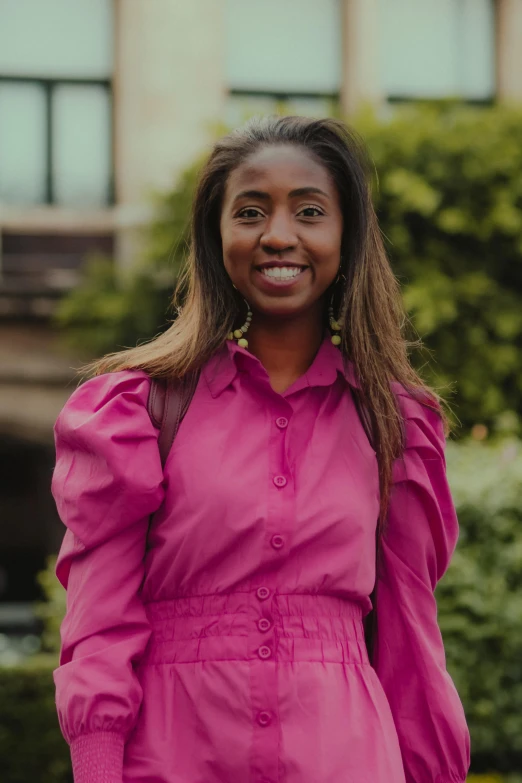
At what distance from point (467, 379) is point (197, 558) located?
735cm

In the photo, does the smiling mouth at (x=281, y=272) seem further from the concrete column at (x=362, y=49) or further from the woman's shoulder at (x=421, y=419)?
the concrete column at (x=362, y=49)

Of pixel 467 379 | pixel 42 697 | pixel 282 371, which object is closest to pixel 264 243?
pixel 282 371

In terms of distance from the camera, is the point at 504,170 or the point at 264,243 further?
the point at 504,170

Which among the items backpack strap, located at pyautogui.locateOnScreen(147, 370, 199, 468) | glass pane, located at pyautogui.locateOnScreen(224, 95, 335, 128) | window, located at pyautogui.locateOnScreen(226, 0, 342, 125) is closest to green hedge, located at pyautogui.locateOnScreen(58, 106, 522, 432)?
glass pane, located at pyautogui.locateOnScreen(224, 95, 335, 128)

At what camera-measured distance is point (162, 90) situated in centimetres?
1119

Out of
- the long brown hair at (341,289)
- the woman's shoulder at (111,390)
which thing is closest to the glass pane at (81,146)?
the long brown hair at (341,289)

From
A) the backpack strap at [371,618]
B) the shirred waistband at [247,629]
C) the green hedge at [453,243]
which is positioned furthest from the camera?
the green hedge at [453,243]

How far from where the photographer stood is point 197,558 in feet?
8.50

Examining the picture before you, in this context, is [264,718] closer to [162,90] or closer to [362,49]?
[162,90]

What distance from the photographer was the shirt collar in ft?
9.19

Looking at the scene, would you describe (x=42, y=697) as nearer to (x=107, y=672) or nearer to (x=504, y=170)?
(x=107, y=672)

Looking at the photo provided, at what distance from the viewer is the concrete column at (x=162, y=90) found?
1112 cm

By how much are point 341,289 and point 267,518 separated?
644 mm

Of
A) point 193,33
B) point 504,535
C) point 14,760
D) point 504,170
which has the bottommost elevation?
point 14,760
